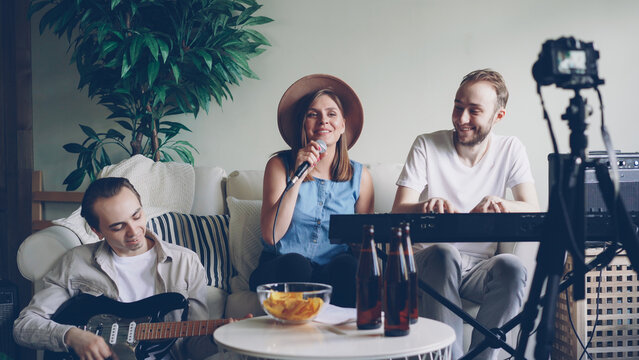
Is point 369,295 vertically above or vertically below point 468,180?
below

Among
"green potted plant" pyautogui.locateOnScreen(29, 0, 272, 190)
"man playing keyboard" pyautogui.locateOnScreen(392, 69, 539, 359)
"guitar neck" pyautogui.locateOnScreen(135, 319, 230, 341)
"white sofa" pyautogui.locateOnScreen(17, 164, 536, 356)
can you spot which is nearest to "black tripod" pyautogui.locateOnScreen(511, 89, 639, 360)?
"man playing keyboard" pyautogui.locateOnScreen(392, 69, 539, 359)

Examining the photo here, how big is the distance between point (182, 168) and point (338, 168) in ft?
2.40

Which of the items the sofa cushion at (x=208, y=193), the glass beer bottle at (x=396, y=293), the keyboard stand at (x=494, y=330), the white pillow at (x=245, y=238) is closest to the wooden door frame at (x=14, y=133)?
the sofa cushion at (x=208, y=193)

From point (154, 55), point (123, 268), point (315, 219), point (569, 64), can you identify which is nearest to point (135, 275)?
point (123, 268)

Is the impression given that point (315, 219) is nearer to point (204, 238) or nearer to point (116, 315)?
point (204, 238)

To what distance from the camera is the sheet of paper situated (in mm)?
1331

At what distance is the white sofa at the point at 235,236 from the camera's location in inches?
77.9

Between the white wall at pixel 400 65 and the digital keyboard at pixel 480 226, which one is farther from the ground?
the white wall at pixel 400 65

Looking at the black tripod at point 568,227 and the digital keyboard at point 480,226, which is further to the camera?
the digital keyboard at point 480,226

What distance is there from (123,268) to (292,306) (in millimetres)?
798

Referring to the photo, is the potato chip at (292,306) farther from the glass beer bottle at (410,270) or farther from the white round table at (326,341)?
the glass beer bottle at (410,270)

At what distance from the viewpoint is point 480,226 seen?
1483 mm

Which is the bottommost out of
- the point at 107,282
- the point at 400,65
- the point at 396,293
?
the point at 107,282

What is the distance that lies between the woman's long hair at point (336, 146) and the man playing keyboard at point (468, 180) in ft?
0.77
